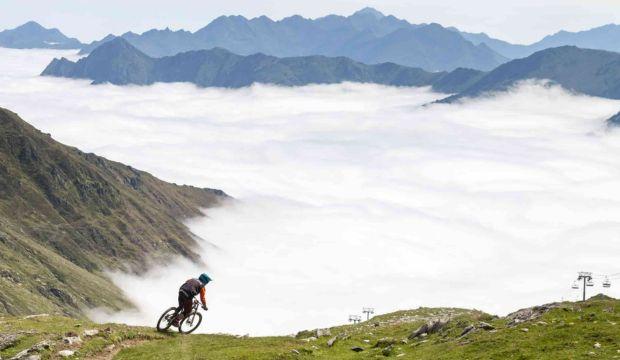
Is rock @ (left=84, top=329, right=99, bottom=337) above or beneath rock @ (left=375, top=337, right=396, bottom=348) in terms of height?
beneath

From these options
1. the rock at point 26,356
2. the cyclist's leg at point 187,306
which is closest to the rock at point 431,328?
the cyclist's leg at point 187,306

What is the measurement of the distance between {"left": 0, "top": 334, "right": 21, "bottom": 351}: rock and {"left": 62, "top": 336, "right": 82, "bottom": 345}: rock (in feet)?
11.1

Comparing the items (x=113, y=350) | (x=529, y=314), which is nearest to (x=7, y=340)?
(x=113, y=350)

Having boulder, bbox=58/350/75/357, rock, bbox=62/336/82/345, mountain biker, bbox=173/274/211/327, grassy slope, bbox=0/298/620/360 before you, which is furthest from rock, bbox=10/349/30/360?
mountain biker, bbox=173/274/211/327

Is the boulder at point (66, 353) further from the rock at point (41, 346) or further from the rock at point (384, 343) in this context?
the rock at point (384, 343)

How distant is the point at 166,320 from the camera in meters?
42.8

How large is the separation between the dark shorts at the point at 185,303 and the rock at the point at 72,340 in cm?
683

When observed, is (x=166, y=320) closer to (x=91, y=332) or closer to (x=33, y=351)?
(x=91, y=332)

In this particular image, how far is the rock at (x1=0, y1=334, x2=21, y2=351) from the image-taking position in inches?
1398

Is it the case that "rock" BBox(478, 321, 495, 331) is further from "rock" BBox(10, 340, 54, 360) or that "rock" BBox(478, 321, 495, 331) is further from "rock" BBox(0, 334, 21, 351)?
"rock" BBox(0, 334, 21, 351)

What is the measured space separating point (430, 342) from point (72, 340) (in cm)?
2175

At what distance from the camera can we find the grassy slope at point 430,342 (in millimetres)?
29938

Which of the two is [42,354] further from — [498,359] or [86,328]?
[498,359]

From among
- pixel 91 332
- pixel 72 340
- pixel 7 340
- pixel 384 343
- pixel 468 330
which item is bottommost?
pixel 7 340
